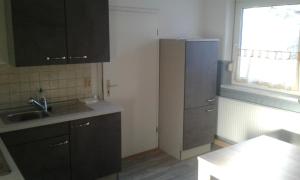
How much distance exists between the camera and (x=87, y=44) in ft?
9.18

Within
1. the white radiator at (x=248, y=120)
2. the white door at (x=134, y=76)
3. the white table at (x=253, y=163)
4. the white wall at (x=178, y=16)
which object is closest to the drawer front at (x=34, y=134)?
the white door at (x=134, y=76)

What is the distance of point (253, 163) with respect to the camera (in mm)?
1988

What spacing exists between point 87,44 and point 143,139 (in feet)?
5.30

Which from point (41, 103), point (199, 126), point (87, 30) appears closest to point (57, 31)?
point (87, 30)

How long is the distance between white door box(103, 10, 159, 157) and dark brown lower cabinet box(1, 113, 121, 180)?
2.09 feet

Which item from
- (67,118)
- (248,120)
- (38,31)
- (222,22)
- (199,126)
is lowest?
(199,126)

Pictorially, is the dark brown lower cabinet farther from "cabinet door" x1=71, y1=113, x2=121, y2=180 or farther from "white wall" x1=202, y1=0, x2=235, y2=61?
"white wall" x1=202, y1=0, x2=235, y2=61

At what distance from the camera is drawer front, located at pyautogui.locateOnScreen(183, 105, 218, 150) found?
142 inches

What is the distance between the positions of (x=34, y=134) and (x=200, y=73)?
2049 millimetres

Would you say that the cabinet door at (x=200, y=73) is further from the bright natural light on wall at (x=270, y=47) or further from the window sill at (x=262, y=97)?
the bright natural light on wall at (x=270, y=47)

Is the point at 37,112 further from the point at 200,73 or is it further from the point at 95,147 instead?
the point at 200,73

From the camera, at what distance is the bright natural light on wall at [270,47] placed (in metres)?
3.28

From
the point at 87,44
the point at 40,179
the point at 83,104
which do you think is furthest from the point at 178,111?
the point at 40,179

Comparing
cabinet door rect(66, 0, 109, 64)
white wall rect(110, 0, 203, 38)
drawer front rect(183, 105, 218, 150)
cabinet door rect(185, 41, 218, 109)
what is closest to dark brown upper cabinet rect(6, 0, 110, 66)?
cabinet door rect(66, 0, 109, 64)
